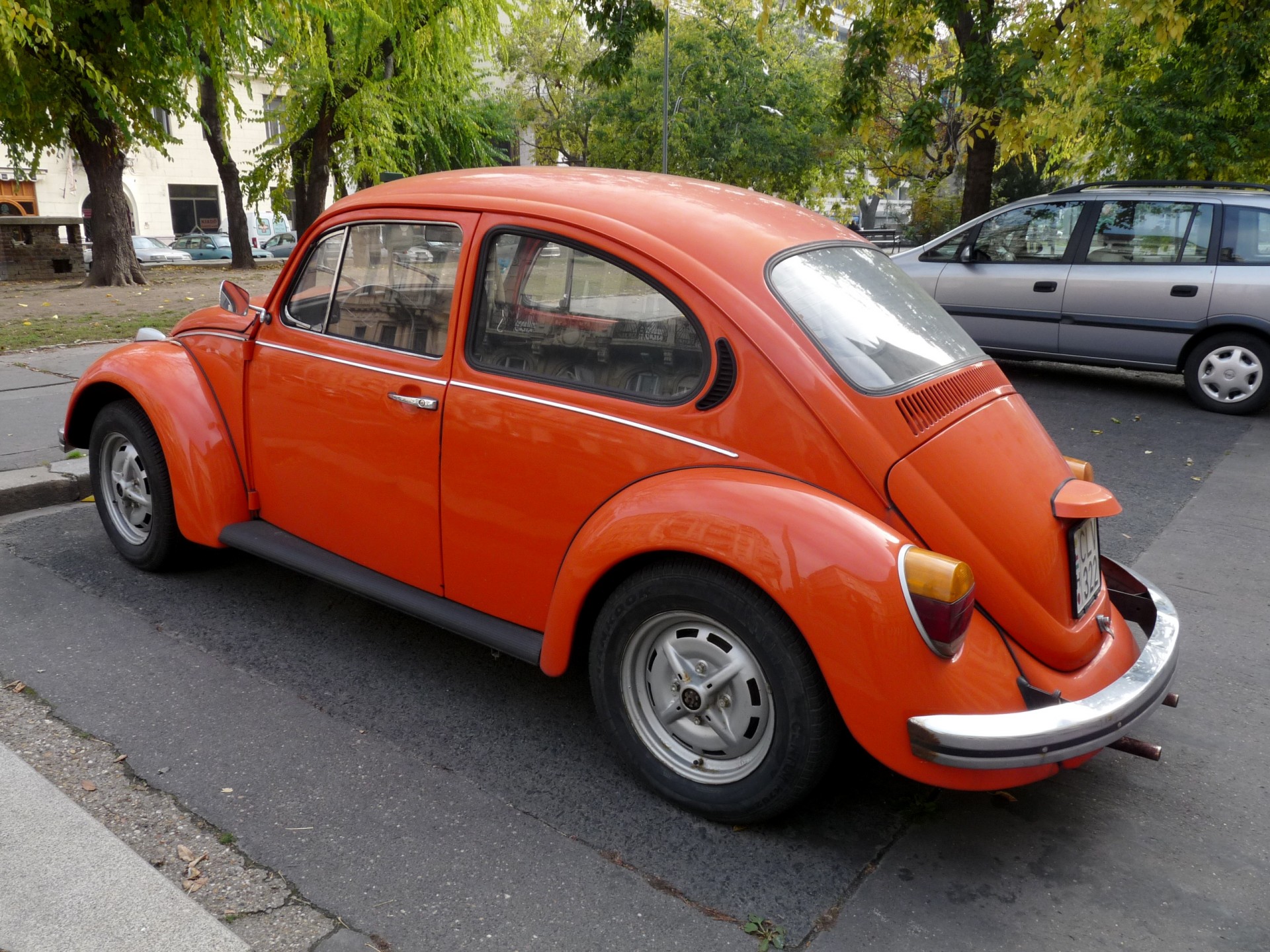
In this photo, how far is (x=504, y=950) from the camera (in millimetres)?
2400

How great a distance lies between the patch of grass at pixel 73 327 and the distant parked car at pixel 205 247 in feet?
71.6

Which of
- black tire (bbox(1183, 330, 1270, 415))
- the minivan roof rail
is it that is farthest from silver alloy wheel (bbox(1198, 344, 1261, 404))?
the minivan roof rail

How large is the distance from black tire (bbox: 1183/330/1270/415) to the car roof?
20.5ft

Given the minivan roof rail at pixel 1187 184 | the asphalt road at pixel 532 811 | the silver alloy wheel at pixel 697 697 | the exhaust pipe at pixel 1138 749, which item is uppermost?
the minivan roof rail at pixel 1187 184

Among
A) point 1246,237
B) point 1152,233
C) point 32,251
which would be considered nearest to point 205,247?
point 32,251

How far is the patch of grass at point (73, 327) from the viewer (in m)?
10.7

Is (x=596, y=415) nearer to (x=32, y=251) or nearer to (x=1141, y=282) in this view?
(x=1141, y=282)

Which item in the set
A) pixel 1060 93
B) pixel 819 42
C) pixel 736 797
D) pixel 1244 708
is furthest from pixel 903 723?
pixel 819 42

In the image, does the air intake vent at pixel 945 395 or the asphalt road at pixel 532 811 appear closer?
the asphalt road at pixel 532 811

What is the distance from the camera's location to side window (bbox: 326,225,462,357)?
3.42 m

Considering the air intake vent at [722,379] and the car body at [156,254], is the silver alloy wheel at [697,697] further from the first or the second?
the car body at [156,254]

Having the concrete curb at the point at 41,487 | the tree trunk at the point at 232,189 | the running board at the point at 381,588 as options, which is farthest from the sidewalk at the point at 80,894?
the tree trunk at the point at 232,189

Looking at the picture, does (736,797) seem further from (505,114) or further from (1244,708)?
(505,114)

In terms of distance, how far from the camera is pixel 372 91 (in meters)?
18.1
